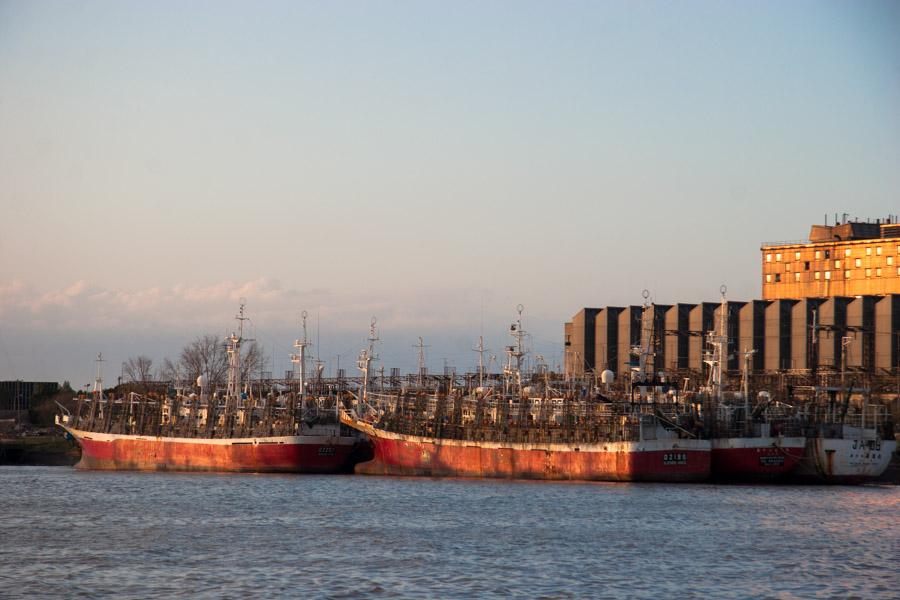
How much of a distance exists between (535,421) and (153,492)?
1175 inches

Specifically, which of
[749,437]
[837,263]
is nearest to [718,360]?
[749,437]

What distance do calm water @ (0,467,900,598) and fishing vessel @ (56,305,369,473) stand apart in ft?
72.4

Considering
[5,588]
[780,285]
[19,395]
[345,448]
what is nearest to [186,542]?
[5,588]

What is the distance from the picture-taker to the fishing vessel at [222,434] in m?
105

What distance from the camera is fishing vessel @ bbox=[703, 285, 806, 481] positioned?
3423 inches

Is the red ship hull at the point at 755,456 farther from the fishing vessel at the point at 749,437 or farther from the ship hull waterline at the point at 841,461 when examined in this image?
the ship hull waterline at the point at 841,461

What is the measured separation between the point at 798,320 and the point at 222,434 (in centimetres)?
6474

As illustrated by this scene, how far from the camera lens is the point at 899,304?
132m

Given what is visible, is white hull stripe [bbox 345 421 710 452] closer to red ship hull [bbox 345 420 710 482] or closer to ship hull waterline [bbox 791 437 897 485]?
red ship hull [bbox 345 420 710 482]

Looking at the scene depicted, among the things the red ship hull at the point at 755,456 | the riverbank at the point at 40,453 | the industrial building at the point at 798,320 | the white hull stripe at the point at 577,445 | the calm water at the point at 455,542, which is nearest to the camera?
the calm water at the point at 455,542

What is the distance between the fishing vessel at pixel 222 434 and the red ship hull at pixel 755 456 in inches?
1334

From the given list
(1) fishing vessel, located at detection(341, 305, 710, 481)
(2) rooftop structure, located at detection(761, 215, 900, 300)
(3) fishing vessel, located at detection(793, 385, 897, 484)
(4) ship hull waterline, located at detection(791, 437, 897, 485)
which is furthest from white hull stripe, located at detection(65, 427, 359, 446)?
(2) rooftop structure, located at detection(761, 215, 900, 300)

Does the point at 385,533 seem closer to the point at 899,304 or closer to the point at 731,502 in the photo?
the point at 731,502

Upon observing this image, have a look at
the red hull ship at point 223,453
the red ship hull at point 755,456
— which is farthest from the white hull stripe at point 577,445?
the red hull ship at point 223,453
